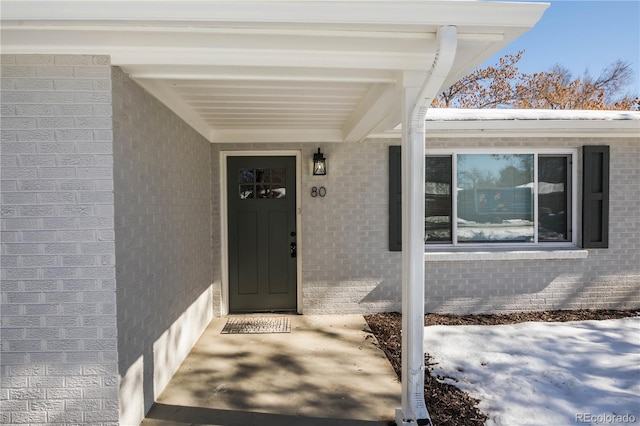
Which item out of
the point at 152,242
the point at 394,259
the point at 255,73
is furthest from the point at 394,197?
the point at 152,242

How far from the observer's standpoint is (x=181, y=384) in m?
2.97

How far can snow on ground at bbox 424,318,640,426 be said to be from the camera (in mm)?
2537

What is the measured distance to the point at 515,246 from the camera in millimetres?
4746

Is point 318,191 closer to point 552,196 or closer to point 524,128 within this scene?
point 524,128

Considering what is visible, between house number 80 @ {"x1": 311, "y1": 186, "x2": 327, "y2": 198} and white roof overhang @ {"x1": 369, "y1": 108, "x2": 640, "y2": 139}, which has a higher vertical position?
white roof overhang @ {"x1": 369, "y1": 108, "x2": 640, "y2": 139}

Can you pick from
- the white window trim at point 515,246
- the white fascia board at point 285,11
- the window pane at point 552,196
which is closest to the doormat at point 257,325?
the white window trim at point 515,246

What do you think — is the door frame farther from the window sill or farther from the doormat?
the window sill

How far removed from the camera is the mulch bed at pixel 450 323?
252 cm

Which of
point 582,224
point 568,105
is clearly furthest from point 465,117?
point 568,105

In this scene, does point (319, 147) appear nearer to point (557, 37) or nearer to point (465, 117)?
point (465, 117)

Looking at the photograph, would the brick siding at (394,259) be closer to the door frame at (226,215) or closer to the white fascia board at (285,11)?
the door frame at (226,215)

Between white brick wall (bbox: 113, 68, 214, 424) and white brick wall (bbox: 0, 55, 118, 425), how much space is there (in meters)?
0.09

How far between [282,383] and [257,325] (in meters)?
1.37

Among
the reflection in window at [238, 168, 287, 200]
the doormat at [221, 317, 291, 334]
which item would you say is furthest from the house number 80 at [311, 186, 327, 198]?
the doormat at [221, 317, 291, 334]
